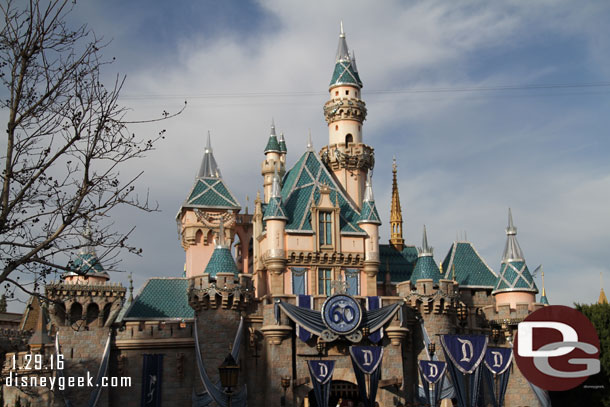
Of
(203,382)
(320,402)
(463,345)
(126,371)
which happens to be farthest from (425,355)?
(126,371)

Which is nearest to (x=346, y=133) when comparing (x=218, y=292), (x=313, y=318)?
(x=313, y=318)

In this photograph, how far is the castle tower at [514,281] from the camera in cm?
4753

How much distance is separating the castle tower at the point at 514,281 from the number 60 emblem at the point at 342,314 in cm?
1110

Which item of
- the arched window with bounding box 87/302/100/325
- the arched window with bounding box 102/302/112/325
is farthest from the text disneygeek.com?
the arched window with bounding box 102/302/112/325

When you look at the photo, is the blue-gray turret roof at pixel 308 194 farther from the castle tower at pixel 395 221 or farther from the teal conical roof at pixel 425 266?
the castle tower at pixel 395 221

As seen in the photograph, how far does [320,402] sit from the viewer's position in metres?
39.3

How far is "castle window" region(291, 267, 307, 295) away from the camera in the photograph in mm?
44688

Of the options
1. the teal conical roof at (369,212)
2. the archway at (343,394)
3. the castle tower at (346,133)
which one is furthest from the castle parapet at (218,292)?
the castle tower at (346,133)

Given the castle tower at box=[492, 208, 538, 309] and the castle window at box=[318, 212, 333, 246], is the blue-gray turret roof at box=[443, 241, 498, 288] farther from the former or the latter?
the castle window at box=[318, 212, 333, 246]

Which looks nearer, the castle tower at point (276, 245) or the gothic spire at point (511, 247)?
the castle tower at point (276, 245)

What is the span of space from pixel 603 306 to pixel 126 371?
2867 cm

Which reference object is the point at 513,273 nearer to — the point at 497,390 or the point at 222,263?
the point at 497,390

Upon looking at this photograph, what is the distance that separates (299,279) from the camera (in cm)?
4488

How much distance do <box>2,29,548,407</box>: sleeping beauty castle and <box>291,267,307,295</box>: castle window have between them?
0.19 ft
